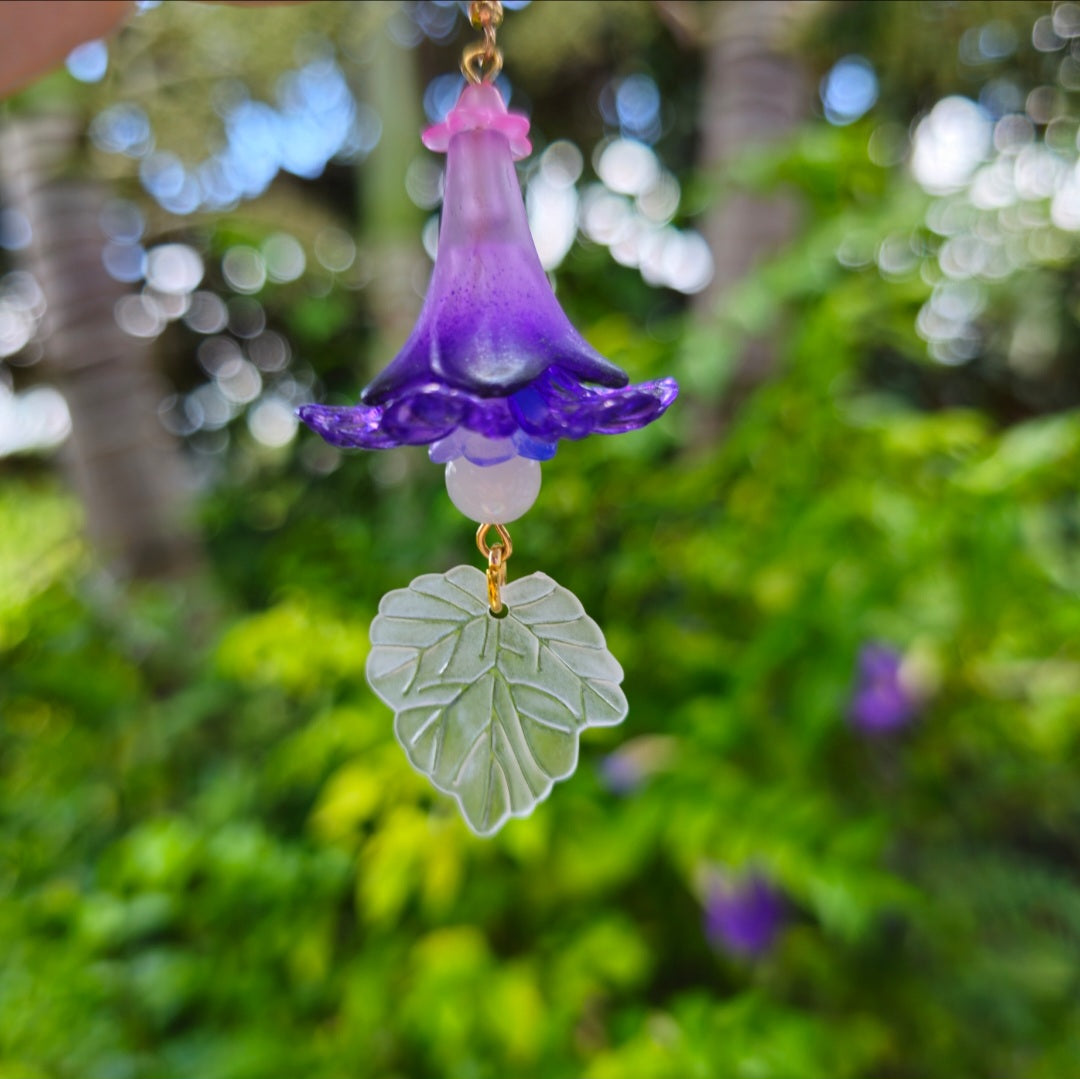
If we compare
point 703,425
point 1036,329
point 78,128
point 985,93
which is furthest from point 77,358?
point 1036,329

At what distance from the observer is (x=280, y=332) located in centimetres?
252

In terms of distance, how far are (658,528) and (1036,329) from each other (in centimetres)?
173

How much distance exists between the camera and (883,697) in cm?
139

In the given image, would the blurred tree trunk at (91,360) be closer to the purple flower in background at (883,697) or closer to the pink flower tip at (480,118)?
the purple flower in background at (883,697)

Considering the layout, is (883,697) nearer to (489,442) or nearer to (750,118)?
(750,118)

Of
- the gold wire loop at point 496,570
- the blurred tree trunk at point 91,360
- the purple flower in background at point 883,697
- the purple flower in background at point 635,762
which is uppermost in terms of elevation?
the gold wire loop at point 496,570

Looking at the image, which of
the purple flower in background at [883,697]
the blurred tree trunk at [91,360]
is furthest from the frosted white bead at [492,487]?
the blurred tree trunk at [91,360]

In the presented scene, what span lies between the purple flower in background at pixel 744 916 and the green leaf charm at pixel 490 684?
35.3 inches

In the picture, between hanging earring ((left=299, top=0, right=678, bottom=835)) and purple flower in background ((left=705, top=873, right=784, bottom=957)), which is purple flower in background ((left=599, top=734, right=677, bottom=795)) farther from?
hanging earring ((left=299, top=0, right=678, bottom=835))

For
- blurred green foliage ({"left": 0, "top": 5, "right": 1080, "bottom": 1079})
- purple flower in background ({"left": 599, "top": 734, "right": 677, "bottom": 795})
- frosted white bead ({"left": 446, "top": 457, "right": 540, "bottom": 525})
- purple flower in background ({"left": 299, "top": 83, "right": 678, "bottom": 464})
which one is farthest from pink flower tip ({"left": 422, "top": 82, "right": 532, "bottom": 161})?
purple flower in background ({"left": 599, "top": 734, "right": 677, "bottom": 795})

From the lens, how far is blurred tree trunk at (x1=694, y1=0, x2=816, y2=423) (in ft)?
4.90

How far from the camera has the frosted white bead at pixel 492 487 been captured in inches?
13.5

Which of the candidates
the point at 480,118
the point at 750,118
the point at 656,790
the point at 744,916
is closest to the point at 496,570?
the point at 480,118

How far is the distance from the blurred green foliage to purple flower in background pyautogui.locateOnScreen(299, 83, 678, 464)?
66cm
